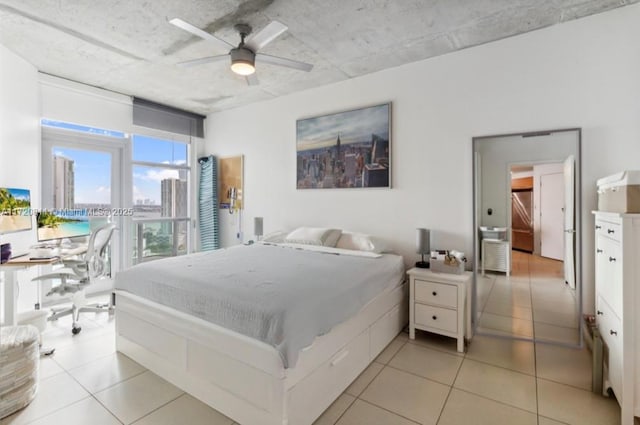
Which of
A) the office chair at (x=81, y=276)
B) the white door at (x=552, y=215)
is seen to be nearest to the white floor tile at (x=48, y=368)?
the office chair at (x=81, y=276)

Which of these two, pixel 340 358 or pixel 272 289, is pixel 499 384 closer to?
pixel 340 358

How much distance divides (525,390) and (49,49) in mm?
5112

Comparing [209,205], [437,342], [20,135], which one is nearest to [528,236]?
[437,342]

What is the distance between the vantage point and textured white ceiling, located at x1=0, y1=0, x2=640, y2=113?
7.50ft

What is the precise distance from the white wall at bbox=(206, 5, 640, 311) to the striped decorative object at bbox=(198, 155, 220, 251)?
1196 mm

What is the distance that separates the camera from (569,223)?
2.58m

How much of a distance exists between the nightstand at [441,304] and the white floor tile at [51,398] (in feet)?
8.64

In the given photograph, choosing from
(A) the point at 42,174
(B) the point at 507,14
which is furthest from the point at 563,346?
(A) the point at 42,174

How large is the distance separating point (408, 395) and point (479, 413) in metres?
0.42

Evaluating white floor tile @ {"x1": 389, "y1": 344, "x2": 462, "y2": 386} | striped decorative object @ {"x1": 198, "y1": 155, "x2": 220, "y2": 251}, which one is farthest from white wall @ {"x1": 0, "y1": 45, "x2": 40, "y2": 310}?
white floor tile @ {"x1": 389, "y1": 344, "x2": 462, "y2": 386}

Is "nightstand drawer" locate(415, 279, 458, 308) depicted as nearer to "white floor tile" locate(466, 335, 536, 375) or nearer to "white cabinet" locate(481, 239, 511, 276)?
"white floor tile" locate(466, 335, 536, 375)

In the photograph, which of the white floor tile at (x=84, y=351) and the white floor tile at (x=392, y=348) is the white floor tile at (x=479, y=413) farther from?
the white floor tile at (x=84, y=351)

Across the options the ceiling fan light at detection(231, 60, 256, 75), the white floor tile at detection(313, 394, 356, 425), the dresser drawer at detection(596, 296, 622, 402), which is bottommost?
the white floor tile at detection(313, 394, 356, 425)

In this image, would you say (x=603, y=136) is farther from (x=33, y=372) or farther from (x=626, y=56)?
(x=33, y=372)
